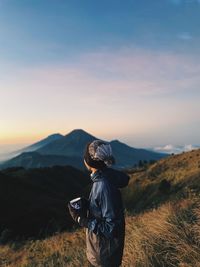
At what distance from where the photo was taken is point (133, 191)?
5647 cm

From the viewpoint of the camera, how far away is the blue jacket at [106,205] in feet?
18.1

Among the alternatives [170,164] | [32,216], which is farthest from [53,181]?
[32,216]

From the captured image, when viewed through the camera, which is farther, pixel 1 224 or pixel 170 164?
pixel 170 164

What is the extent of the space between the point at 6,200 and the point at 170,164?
28242mm

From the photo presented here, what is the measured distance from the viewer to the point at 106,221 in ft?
18.1

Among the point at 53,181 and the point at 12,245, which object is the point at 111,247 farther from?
the point at 53,181

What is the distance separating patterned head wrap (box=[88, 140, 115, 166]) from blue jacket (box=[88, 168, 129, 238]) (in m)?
0.17

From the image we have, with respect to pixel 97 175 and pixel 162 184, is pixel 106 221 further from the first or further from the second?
pixel 162 184

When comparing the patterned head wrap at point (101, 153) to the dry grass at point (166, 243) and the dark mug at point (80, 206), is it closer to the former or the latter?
the dark mug at point (80, 206)

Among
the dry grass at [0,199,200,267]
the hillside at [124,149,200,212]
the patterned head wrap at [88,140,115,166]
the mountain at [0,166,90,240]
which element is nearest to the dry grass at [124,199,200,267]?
the dry grass at [0,199,200,267]

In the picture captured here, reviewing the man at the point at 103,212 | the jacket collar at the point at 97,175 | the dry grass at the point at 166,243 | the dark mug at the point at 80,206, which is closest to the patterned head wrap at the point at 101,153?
the man at the point at 103,212

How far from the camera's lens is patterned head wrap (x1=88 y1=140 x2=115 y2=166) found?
567cm

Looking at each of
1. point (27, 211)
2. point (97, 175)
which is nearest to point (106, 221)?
point (97, 175)

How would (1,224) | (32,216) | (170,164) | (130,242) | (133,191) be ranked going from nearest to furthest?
(130,242) → (1,224) → (32,216) → (133,191) → (170,164)
